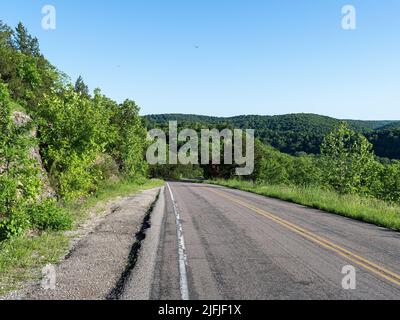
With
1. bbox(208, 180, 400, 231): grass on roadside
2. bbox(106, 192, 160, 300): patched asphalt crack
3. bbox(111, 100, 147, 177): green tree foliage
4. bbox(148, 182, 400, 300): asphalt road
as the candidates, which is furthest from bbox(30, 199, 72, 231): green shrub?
bbox(111, 100, 147, 177): green tree foliage

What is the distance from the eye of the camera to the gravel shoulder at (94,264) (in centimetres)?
653

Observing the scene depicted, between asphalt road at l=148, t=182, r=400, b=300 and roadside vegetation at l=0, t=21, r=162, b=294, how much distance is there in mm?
3041

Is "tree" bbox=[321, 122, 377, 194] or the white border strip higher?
"tree" bbox=[321, 122, 377, 194]

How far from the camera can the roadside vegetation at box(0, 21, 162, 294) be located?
915cm

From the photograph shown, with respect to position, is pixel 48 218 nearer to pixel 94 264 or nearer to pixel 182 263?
pixel 94 264

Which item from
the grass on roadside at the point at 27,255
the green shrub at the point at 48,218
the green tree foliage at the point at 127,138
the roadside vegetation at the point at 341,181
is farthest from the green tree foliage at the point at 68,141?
the green tree foliage at the point at 127,138

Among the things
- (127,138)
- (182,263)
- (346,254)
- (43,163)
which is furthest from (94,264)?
(127,138)

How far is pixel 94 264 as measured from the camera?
329 inches

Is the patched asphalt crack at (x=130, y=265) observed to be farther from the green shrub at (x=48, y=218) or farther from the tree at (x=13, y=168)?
the tree at (x=13, y=168)

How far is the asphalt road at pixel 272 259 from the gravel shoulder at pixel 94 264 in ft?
2.65

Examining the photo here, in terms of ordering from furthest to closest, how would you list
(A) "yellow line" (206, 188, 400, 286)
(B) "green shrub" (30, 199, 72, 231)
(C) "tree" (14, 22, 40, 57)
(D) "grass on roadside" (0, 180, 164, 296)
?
(C) "tree" (14, 22, 40, 57) → (B) "green shrub" (30, 199, 72, 231) → (A) "yellow line" (206, 188, 400, 286) → (D) "grass on roadside" (0, 180, 164, 296)

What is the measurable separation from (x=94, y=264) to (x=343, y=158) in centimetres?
3225

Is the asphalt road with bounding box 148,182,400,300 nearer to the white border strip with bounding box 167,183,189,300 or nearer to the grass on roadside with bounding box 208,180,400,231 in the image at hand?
the white border strip with bounding box 167,183,189,300
